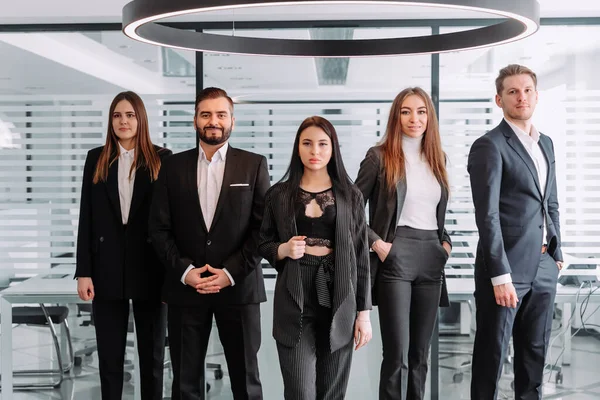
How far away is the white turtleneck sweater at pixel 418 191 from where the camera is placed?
138 inches

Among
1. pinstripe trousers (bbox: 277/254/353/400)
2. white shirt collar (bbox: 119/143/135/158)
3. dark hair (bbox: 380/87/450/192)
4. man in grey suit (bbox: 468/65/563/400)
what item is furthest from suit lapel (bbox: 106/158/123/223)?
man in grey suit (bbox: 468/65/563/400)

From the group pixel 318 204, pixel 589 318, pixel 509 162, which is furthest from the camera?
pixel 589 318

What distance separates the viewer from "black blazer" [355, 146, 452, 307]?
3479 millimetres

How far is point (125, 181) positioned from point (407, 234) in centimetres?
139

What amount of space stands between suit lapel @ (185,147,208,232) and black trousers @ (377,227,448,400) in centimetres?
88

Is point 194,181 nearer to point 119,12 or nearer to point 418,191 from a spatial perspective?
point 418,191

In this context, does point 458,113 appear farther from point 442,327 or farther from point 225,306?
point 225,306

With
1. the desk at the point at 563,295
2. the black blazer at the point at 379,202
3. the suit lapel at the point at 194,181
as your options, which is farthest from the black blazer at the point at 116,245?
the desk at the point at 563,295

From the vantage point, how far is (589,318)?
436 cm

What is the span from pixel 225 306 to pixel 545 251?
4.93 ft

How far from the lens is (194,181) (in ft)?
11.3

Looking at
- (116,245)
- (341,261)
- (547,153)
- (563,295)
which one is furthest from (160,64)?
(563,295)

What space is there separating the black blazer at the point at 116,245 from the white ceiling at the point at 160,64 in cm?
96

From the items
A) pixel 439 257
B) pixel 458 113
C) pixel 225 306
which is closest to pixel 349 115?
pixel 458 113
